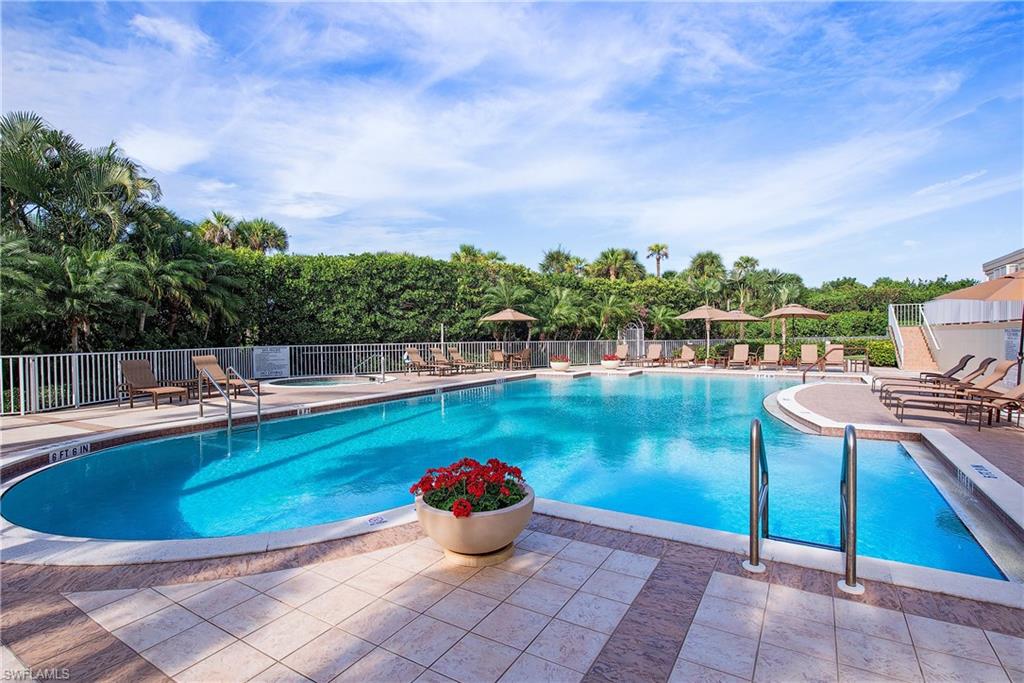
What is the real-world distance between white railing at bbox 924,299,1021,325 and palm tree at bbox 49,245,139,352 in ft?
59.8

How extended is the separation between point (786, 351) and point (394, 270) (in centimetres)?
1589

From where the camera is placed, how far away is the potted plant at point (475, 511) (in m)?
3.15

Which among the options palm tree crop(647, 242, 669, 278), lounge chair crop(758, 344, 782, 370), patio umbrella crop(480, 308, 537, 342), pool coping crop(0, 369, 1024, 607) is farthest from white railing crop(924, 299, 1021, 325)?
palm tree crop(647, 242, 669, 278)

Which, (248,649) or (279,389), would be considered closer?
(248,649)

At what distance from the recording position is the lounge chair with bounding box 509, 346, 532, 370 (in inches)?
762

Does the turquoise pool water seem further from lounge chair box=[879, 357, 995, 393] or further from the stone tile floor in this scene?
lounge chair box=[879, 357, 995, 393]

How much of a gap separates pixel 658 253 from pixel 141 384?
44368 millimetres

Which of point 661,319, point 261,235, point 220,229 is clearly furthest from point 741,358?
point 220,229

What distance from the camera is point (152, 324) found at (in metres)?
13.7

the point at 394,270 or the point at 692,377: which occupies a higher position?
the point at 394,270

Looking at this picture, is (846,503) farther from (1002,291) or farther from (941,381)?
(941,381)

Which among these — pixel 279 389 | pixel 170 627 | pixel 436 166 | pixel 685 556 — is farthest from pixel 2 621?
pixel 436 166

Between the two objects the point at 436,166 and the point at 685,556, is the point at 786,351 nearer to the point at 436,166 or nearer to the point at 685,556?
the point at 436,166

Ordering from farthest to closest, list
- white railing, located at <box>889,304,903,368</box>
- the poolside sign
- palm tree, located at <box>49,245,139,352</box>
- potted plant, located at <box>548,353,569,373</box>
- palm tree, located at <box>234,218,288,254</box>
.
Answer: palm tree, located at <box>234,218,288,254</box>, potted plant, located at <box>548,353,569,373</box>, white railing, located at <box>889,304,903,368</box>, the poolside sign, palm tree, located at <box>49,245,139,352</box>
